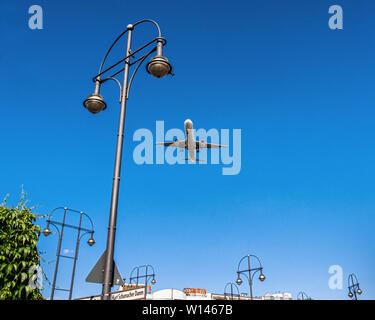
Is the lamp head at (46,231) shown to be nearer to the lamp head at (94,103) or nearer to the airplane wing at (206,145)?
the lamp head at (94,103)

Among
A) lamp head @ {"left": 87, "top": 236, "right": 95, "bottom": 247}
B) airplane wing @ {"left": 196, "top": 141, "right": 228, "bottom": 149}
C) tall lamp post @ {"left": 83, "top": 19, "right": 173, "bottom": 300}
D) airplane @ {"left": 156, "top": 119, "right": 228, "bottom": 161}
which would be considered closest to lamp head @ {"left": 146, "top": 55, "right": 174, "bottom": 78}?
tall lamp post @ {"left": 83, "top": 19, "right": 173, "bottom": 300}

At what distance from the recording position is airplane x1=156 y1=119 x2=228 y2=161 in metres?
41.1

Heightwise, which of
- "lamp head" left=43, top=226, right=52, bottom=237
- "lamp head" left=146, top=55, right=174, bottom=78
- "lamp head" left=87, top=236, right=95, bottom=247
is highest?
"lamp head" left=146, top=55, right=174, bottom=78

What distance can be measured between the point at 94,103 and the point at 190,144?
31.9m

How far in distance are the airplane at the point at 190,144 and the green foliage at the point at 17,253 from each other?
33.0 meters

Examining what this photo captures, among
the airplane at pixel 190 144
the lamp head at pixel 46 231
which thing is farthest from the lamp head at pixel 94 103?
the airplane at pixel 190 144

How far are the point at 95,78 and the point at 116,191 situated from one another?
4.51m

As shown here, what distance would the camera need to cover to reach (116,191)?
8.18 m

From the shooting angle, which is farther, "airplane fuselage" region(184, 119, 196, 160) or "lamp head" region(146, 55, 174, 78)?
"airplane fuselage" region(184, 119, 196, 160)

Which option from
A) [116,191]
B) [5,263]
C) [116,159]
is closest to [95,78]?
[116,159]

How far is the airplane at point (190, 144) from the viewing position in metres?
41.1

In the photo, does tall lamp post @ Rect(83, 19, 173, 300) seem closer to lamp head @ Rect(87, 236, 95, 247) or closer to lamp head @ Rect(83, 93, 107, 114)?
lamp head @ Rect(83, 93, 107, 114)

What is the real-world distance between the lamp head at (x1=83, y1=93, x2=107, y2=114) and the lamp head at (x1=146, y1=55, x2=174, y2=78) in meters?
1.88
